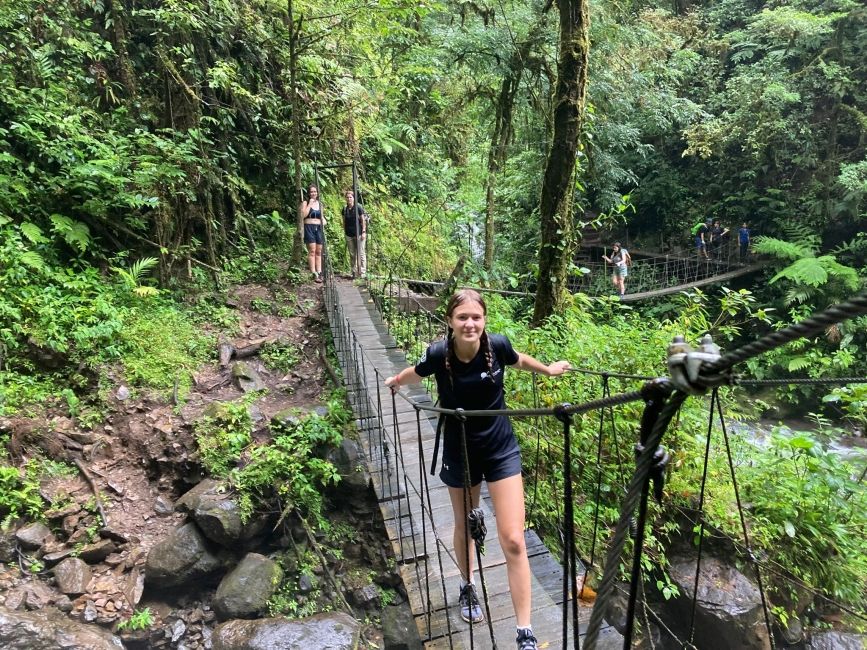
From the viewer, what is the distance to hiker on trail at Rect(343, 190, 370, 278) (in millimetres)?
6969

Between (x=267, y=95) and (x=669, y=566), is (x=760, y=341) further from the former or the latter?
(x=267, y=95)

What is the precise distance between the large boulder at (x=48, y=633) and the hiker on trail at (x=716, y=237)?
42.8 ft

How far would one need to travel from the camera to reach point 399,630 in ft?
12.3

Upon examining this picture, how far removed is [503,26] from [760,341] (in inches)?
295

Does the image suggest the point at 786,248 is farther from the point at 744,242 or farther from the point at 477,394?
the point at 477,394

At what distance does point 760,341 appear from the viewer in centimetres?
71

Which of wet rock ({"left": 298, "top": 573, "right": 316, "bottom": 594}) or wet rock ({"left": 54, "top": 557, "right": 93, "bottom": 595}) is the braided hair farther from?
wet rock ({"left": 54, "top": 557, "right": 93, "bottom": 595})

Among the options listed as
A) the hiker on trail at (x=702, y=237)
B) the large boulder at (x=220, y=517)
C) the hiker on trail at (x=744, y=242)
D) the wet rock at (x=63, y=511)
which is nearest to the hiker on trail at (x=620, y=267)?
the hiker on trail at (x=702, y=237)

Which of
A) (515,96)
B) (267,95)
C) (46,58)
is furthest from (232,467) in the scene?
(515,96)

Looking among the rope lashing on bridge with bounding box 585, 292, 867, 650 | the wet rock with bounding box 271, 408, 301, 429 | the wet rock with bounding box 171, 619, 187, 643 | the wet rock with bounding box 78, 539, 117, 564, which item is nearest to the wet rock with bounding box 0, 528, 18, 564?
the wet rock with bounding box 78, 539, 117, 564

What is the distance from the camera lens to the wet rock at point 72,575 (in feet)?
11.6

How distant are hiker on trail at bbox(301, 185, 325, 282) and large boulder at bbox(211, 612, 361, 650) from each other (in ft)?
13.9

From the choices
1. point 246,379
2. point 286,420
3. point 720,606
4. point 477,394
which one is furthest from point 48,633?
point 720,606

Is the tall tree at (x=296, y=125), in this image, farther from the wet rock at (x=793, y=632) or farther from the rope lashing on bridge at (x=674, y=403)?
the rope lashing on bridge at (x=674, y=403)
